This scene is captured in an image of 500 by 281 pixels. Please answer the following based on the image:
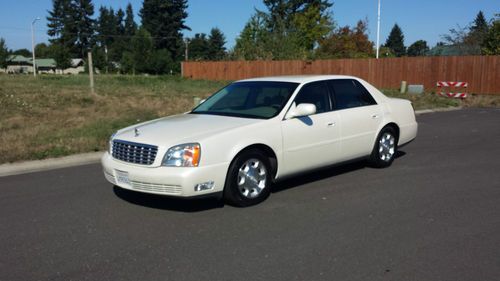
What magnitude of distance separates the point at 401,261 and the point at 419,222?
43.0 inches

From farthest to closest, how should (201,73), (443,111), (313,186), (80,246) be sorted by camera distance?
(201,73), (443,111), (313,186), (80,246)

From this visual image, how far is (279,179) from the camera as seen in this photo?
602cm

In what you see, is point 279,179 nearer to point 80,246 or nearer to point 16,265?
point 80,246

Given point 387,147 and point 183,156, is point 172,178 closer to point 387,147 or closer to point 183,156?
point 183,156

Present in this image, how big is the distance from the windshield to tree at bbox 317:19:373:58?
5260 centimetres

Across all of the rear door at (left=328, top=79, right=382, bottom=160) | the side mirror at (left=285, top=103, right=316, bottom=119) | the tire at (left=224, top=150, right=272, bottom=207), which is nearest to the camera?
the tire at (left=224, top=150, right=272, bottom=207)

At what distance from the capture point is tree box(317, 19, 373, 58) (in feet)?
199

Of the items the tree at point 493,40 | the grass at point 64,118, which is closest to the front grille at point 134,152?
the grass at point 64,118

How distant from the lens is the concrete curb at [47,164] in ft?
26.7

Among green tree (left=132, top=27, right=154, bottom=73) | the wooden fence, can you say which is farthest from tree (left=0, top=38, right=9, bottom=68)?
the wooden fence

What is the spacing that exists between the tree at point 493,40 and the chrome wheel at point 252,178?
30934 millimetres

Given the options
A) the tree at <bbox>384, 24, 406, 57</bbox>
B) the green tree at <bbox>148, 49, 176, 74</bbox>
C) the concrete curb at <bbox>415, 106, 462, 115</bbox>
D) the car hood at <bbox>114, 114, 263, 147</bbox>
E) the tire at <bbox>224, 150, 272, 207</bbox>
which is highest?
the tree at <bbox>384, 24, 406, 57</bbox>

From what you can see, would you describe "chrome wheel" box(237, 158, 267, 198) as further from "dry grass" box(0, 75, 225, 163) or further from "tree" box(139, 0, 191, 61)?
"tree" box(139, 0, 191, 61)

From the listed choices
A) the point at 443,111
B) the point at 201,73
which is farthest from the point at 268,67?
the point at 443,111
